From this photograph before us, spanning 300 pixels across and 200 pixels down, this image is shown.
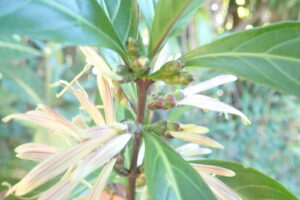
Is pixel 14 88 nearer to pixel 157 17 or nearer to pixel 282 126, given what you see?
pixel 157 17

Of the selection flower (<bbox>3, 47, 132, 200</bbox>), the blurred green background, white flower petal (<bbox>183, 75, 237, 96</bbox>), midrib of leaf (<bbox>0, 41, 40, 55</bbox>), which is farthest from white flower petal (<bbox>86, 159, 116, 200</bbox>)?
the blurred green background

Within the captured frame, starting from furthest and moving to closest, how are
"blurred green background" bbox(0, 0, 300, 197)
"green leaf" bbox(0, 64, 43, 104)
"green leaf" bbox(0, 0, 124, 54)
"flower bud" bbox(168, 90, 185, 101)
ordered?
"blurred green background" bbox(0, 0, 300, 197) → "green leaf" bbox(0, 64, 43, 104) → "flower bud" bbox(168, 90, 185, 101) → "green leaf" bbox(0, 0, 124, 54)

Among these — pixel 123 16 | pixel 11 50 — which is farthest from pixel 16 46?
pixel 123 16

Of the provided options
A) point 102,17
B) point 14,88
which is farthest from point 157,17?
point 14,88

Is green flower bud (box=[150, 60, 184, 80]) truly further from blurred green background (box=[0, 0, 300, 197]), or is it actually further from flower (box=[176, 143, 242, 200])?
blurred green background (box=[0, 0, 300, 197])

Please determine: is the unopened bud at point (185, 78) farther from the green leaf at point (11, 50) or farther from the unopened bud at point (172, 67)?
the green leaf at point (11, 50)

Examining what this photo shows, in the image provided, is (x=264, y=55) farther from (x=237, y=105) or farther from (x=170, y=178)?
(x=237, y=105)
